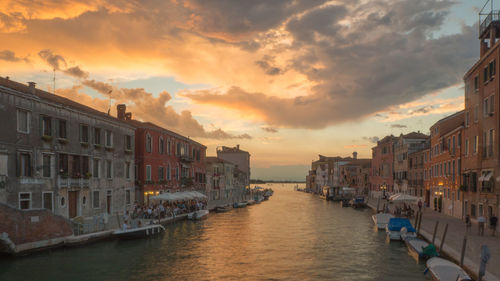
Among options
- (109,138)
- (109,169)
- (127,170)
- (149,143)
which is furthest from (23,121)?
(149,143)

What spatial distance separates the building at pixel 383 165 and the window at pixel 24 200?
206 feet

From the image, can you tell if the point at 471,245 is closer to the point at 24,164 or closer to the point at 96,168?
the point at 24,164

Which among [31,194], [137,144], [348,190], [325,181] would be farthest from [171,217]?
[325,181]

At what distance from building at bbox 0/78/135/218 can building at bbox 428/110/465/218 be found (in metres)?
29.7

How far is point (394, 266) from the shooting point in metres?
21.5

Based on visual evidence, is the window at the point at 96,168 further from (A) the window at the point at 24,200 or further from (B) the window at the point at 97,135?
(A) the window at the point at 24,200

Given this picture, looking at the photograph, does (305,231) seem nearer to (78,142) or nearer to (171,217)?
(171,217)

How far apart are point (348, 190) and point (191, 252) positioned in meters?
68.5

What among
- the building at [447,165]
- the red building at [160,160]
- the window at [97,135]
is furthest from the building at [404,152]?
the window at [97,135]

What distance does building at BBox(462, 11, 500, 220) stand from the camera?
1069 inches

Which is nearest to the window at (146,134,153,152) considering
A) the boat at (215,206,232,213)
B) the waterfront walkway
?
the boat at (215,206,232,213)

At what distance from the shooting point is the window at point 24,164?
79.4 feet

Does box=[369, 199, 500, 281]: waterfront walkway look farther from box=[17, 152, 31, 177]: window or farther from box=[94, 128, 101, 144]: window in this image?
box=[94, 128, 101, 144]: window

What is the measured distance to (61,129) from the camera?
92.6ft
